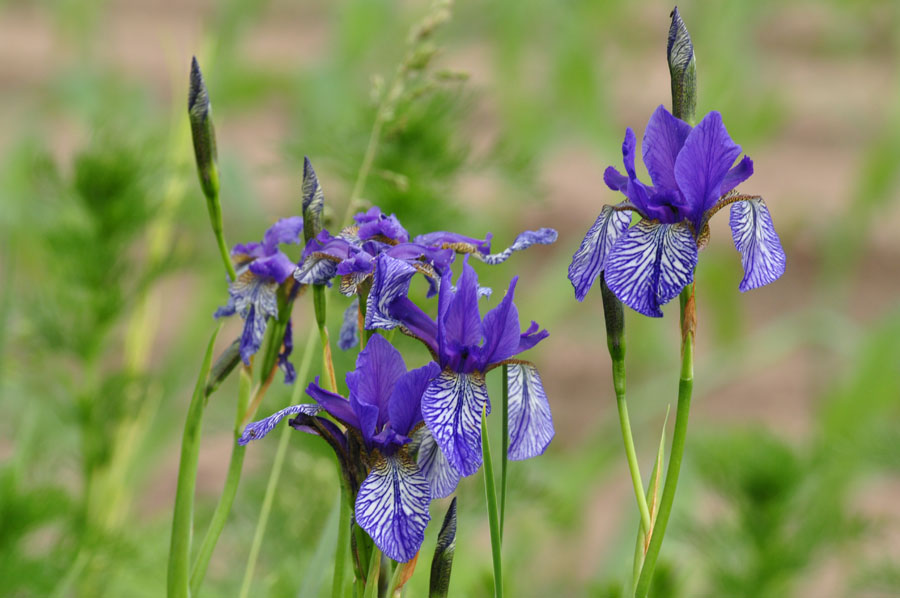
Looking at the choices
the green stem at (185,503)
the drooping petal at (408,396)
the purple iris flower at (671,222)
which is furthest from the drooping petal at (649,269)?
the green stem at (185,503)

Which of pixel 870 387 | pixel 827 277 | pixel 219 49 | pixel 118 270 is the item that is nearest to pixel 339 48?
pixel 219 49

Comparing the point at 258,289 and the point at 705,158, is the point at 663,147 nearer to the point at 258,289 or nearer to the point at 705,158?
the point at 705,158

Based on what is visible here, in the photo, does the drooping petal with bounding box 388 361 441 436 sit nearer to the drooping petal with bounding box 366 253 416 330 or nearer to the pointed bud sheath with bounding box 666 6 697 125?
the drooping petal with bounding box 366 253 416 330

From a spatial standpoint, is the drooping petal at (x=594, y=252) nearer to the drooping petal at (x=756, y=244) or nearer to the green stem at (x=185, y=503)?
the drooping petal at (x=756, y=244)

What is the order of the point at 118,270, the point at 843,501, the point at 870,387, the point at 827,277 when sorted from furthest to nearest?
1. the point at 827,277
2. the point at 843,501
3. the point at 870,387
4. the point at 118,270

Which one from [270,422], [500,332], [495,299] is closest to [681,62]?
[500,332]

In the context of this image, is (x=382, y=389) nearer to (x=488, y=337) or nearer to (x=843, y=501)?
(x=488, y=337)
